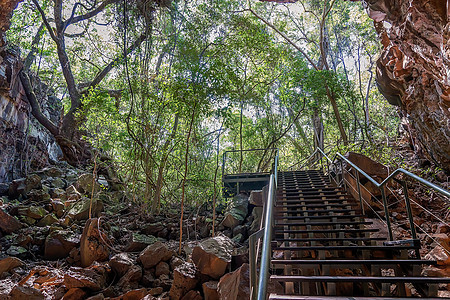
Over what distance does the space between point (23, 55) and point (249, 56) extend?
9.62m

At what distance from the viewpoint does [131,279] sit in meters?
4.60

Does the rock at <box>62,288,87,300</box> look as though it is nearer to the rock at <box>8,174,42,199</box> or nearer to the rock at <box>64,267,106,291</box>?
the rock at <box>64,267,106,291</box>

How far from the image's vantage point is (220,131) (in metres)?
11.4

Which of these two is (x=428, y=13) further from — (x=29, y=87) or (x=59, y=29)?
(x=29, y=87)

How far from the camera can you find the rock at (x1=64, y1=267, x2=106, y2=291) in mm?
4195

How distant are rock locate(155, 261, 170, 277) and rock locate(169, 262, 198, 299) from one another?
0.57 metres

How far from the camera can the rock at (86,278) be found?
165 inches

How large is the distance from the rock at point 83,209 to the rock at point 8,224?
107 cm

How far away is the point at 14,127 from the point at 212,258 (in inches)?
369

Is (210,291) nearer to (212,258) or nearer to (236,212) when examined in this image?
(212,258)

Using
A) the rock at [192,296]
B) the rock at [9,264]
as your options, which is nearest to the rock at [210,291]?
the rock at [192,296]

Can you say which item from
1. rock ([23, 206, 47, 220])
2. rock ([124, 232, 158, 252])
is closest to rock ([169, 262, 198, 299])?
rock ([124, 232, 158, 252])

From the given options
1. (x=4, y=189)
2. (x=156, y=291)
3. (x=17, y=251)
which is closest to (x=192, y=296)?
(x=156, y=291)

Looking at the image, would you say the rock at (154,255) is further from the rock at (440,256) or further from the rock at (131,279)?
the rock at (440,256)
